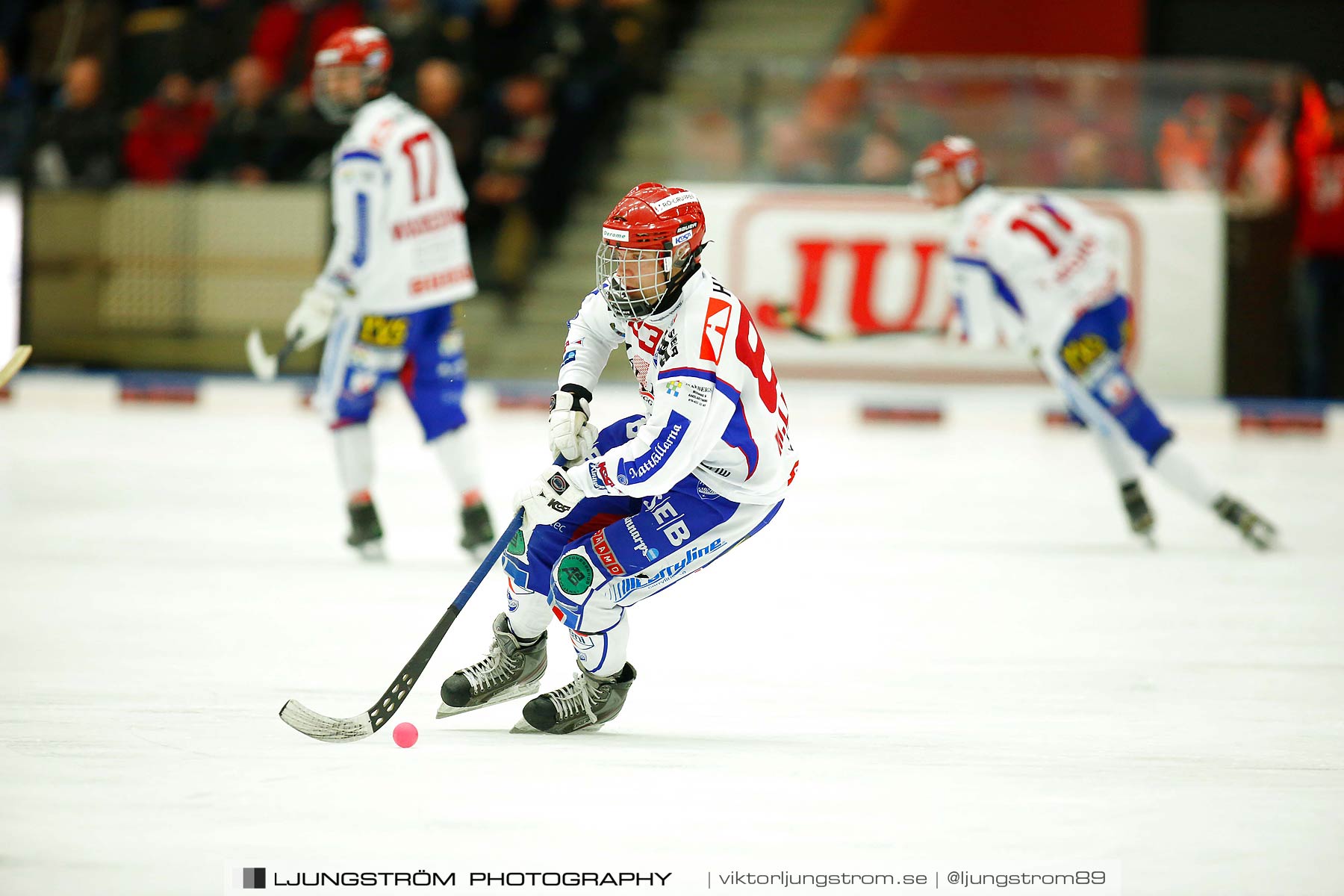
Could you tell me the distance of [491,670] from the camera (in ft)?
12.8

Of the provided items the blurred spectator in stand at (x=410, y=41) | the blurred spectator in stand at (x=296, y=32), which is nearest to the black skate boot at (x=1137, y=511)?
the blurred spectator in stand at (x=410, y=41)

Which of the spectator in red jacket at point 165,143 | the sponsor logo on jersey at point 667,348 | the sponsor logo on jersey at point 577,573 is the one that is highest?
the sponsor logo on jersey at point 667,348

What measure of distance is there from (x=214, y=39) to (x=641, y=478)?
36.0ft

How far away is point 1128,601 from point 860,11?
31.9 feet

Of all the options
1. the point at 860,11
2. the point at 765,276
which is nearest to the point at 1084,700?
the point at 765,276

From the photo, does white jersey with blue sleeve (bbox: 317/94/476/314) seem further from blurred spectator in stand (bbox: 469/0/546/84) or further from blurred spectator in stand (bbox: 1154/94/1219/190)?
blurred spectator in stand (bbox: 1154/94/1219/190)

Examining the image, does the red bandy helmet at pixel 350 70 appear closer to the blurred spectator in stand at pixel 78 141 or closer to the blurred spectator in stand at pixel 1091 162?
the blurred spectator in stand at pixel 78 141

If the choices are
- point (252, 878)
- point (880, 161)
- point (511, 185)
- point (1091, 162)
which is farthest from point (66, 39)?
point (252, 878)

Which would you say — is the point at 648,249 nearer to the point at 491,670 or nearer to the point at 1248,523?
the point at 491,670

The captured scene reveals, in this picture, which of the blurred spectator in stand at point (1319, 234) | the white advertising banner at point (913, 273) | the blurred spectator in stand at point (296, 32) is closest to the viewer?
the blurred spectator in stand at point (1319, 234)

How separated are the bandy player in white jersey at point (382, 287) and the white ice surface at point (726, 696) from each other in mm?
A: 444

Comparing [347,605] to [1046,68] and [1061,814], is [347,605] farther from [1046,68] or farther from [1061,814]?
[1046,68]

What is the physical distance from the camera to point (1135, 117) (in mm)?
12266

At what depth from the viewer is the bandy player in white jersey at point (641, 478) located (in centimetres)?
364
